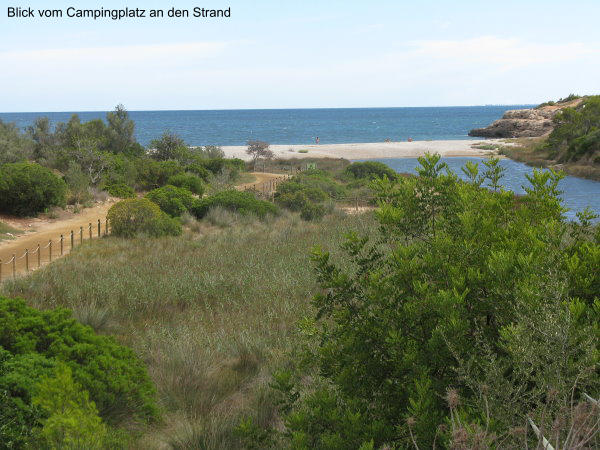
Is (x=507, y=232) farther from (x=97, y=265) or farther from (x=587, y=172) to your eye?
(x=587, y=172)

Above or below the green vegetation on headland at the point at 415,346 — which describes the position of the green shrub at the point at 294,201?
below

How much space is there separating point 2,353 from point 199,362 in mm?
2113

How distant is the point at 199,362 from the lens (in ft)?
21.5

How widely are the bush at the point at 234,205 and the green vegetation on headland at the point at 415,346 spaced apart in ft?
42.6

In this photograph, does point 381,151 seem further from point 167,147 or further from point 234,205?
point 234,205

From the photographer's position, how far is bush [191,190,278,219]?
21594 millimetres

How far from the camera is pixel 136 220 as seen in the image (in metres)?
17.9

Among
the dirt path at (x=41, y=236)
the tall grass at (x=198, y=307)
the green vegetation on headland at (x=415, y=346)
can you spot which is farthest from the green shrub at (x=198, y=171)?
the green vegetation on headland at (x=415, y=346)

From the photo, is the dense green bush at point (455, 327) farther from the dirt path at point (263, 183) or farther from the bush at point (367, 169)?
the bush at point (367, 169)

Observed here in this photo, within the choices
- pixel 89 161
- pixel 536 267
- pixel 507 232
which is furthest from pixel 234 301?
pixel 89 161

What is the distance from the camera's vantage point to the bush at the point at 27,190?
20.1 m

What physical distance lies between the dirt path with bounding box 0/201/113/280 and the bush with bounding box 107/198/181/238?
3.09 feet

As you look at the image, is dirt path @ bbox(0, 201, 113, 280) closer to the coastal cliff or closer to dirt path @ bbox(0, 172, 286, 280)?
dirt path @ bbox(0, 172, 286, 280)

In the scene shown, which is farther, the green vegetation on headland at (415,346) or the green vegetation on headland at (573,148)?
the green vegetation on headland at (573,148)
